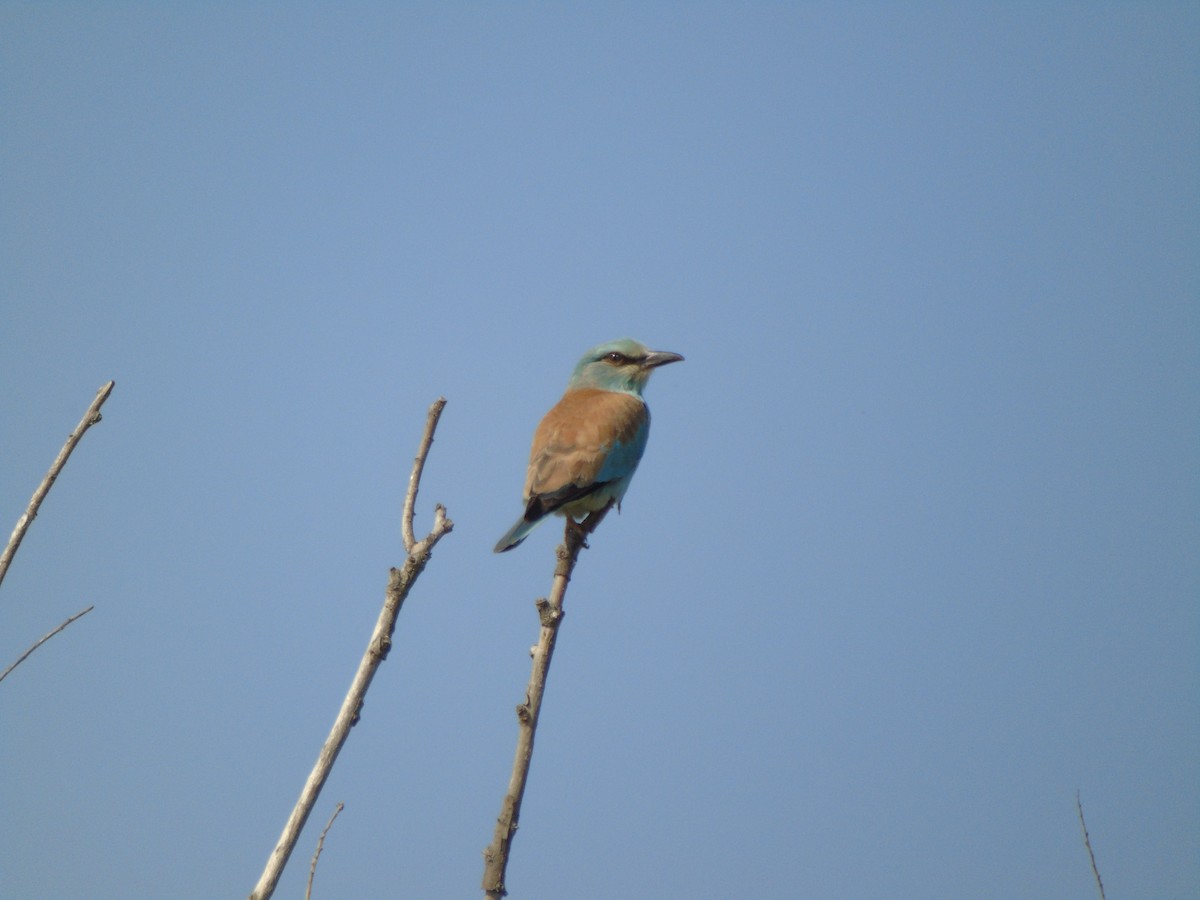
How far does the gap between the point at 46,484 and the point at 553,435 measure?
379 cm

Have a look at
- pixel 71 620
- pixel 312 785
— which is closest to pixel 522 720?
pixel 312 785

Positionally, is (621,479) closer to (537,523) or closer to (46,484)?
(537,523)

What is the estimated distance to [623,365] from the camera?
26.0 ft

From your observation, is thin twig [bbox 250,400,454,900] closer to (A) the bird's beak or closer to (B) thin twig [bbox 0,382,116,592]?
(B) thin twig [bbox 0,382,116,592]

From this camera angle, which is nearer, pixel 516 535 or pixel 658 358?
pixel 516 535

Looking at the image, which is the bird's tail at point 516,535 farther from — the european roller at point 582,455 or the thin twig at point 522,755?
the thin twig at point 522,755

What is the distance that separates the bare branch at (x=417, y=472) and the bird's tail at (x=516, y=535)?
2130 mm

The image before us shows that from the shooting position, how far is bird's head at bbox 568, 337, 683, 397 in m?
7.89

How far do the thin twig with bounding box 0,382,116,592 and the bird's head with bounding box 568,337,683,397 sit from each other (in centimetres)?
505

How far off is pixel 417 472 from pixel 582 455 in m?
2.71

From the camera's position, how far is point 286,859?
8.72 ft

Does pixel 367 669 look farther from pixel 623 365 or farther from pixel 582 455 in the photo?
pixel 623 365

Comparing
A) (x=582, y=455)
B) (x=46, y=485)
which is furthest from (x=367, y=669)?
(x=582, y=455)

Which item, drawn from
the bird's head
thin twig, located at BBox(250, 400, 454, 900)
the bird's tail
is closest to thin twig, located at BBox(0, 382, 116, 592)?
thin twig, located at BBox(250, 400, 454, 900)
